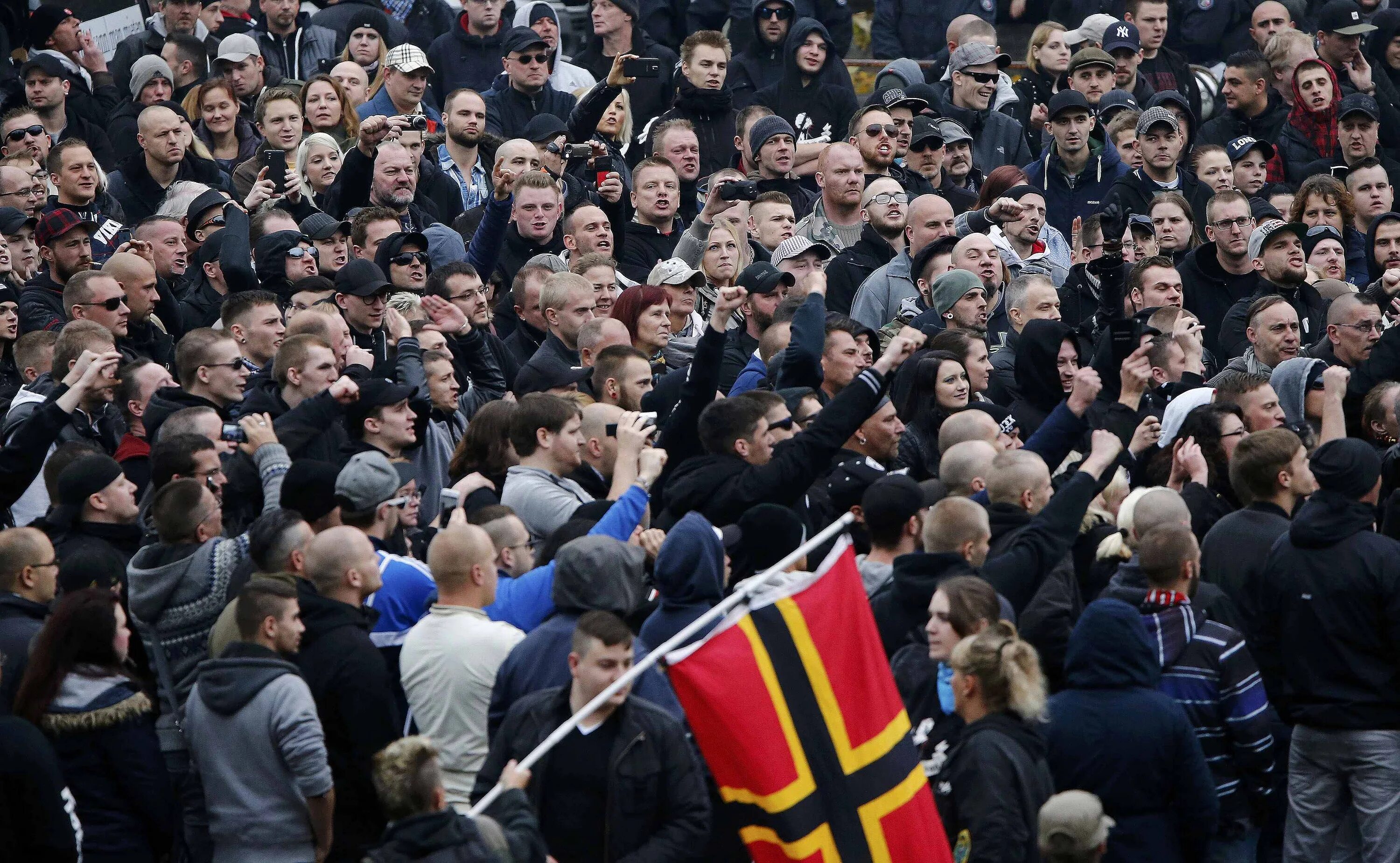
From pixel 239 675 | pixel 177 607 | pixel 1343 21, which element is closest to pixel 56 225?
pixel 177 607

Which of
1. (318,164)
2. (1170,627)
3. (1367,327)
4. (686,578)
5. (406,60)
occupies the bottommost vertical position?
(1367,327)

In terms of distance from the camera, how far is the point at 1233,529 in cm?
758

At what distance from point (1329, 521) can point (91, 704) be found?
4.26 meters

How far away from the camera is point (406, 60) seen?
13.1 metres

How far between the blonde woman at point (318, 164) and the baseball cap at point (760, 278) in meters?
3.01

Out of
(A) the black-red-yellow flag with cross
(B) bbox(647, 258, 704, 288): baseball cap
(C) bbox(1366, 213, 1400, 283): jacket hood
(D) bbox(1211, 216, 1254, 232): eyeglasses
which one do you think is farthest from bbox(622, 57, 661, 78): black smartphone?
(A) the black-red-yellow flag with cross

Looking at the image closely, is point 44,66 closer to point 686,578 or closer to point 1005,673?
point 686,578

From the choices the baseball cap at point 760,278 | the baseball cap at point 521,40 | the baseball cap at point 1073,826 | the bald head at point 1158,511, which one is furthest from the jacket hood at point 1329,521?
the baseball cap at point 521,40

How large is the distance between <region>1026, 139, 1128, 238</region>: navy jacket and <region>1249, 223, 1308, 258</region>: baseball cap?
1.83m

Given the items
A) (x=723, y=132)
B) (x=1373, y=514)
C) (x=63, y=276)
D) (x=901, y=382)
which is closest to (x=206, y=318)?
(x=63, y=276)

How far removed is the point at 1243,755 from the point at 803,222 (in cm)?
615

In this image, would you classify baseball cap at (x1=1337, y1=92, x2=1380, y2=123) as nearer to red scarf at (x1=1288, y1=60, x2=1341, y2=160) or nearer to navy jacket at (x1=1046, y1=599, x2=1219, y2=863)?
red scarf at (x1=1288, y1=60, x2=1341, y2=160)

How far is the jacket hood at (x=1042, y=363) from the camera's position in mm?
9398

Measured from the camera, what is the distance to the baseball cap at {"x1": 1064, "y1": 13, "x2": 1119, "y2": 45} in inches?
601
